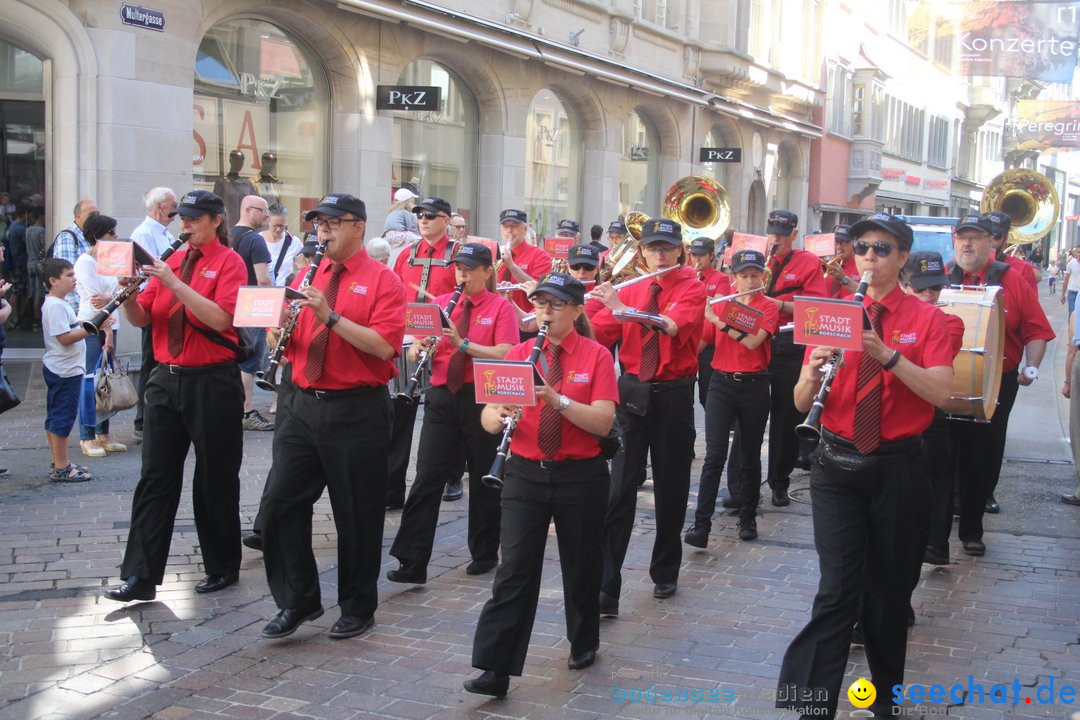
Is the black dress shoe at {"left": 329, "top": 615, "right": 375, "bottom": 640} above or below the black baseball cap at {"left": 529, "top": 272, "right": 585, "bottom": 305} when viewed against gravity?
below

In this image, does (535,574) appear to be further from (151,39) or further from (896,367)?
(151,39)

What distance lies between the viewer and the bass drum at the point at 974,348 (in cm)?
693

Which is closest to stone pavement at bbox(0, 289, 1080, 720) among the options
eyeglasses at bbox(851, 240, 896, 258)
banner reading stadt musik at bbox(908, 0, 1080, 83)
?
eyeglasses at bbox(851, 240, 896, 258)

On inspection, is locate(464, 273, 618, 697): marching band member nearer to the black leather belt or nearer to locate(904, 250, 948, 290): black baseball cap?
locate(904, 250, 948, 290): black baseball cap

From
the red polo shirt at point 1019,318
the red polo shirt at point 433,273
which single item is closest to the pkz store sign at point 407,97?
the red polo shirt at point 433,273

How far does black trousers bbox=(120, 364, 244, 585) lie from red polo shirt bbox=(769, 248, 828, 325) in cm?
473

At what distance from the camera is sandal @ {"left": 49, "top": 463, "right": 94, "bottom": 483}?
9.05 m

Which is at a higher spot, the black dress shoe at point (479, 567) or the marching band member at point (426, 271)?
the marching band member at point (426, 271)

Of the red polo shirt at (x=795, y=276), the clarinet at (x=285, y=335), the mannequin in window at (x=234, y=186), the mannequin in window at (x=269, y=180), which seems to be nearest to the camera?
the clarinet at (x=285, y=335)

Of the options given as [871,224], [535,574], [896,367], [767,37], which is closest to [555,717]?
[535,574]

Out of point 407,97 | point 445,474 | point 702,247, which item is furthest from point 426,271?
point 407,97

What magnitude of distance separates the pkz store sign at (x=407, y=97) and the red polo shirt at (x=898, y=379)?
40.9 ft

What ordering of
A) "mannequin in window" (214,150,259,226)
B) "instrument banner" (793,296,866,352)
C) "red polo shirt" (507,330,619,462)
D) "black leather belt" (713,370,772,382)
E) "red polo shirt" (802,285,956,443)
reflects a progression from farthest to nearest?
"mannequin in window" (214,150,259,226), "black leather belt" (713,370,772,382), "red polo shirt" (507,330,619,462), "red polo shirt" (802,285,956,443), "instrument banner" (793,296,866,352)

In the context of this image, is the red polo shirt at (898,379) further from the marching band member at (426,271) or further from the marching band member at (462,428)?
the marching band member at (426,271)
